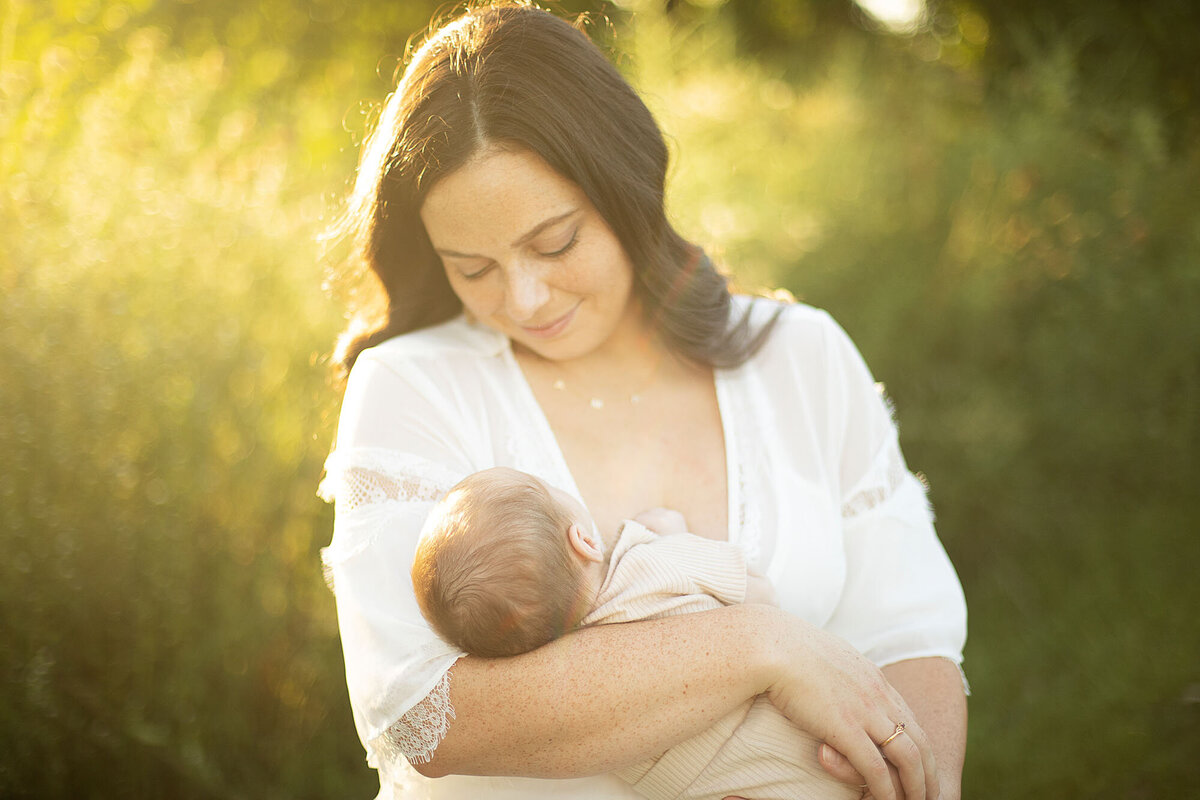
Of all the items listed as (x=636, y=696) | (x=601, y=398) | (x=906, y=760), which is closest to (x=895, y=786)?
(x=906, y=760)

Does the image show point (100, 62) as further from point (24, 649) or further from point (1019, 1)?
point (1019, 1)

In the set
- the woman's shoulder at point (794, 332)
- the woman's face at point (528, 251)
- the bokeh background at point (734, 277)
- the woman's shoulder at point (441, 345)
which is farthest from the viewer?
the bokeh background at point (734, 277)

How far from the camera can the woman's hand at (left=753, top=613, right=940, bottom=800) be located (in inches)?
54.2

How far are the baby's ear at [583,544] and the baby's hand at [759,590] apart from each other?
269 mm

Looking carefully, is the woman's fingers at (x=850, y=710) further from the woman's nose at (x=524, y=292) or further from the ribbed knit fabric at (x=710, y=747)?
the woman's nose at (x=524, y=292)

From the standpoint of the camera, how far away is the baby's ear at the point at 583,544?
4.80ft

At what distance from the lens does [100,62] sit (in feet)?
10.5

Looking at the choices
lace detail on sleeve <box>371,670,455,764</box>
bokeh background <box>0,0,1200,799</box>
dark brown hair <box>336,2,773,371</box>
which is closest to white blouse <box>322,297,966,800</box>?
lace detail on sleeve <box>371,670,455,764</box>

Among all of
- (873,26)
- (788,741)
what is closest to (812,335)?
(788,741)

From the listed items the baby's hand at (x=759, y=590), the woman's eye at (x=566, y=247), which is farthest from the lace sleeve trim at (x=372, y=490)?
the baby's hand at (x=759, y=590)

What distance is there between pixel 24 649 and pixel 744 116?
367 centimetres

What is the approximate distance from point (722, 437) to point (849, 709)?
1.97 feet

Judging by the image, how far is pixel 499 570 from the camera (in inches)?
54.3

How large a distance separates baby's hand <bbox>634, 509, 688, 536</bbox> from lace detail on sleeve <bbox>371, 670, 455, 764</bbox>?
0.45 metres
